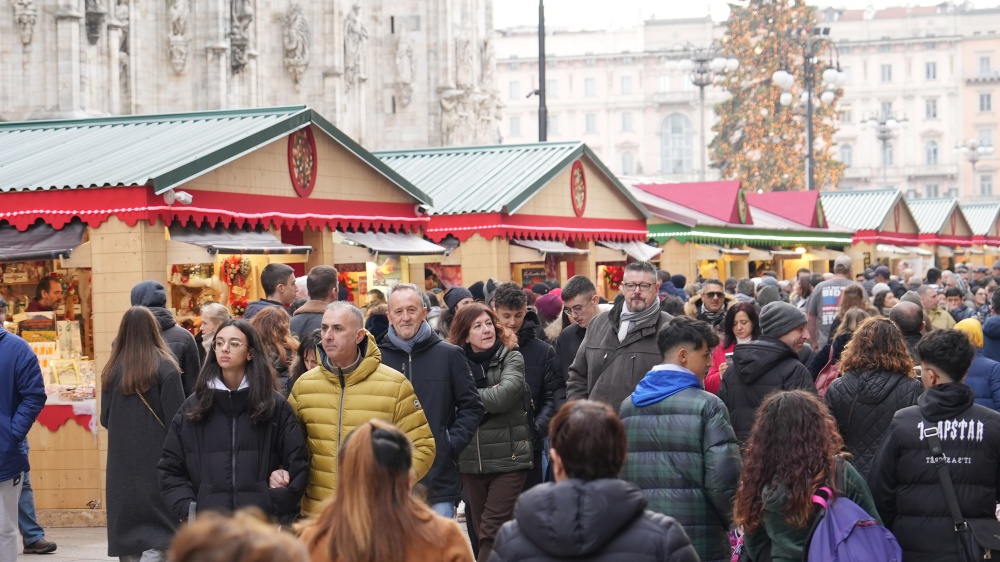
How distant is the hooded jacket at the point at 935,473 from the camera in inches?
223

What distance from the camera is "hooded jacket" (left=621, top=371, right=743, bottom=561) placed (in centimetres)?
551

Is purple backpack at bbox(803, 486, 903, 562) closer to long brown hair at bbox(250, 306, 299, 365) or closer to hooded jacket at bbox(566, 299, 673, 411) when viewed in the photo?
hooded jacket at bbox(566, 299, 673, 411)

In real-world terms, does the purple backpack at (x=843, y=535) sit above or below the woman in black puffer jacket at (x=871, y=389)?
below

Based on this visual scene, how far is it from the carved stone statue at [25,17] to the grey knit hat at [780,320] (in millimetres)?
19913

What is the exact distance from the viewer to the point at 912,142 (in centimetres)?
10462

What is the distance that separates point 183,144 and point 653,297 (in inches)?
260

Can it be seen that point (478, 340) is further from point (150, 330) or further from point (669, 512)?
point (669, 512)

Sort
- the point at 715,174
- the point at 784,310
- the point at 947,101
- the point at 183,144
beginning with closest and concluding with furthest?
the point at 784,310, the point at 183,144, the point at 715,174, the point at 947,101

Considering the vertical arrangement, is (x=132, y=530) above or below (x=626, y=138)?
below

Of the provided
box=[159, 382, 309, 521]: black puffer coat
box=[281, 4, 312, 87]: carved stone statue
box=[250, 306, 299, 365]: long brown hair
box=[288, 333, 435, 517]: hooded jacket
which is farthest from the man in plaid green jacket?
box=[281, 4, 312, 87]: carved stone statue

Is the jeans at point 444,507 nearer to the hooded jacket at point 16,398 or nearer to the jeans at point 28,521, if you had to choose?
the hooded jacket at point 16,398

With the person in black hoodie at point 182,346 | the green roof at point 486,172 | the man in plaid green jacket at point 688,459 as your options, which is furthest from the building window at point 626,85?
the man in plaid green jacket at point 688,459

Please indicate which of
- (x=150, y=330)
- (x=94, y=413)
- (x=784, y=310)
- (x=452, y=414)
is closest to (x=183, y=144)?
(x=94, y=413)

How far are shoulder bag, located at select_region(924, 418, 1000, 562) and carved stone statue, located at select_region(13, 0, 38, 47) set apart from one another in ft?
69.9
